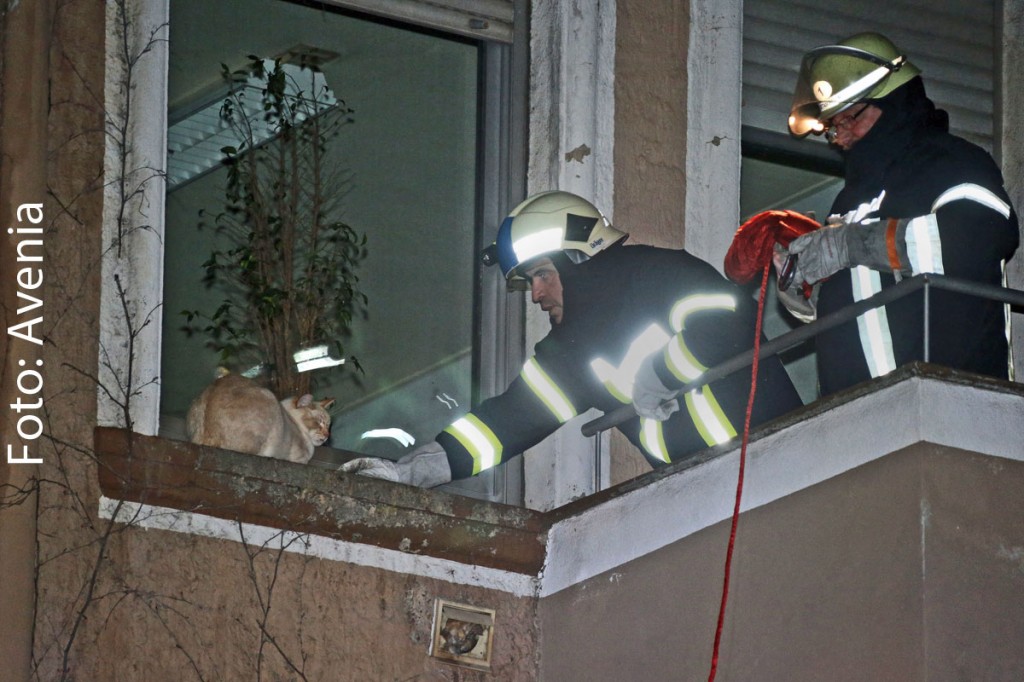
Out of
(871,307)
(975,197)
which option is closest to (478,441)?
(871,307)

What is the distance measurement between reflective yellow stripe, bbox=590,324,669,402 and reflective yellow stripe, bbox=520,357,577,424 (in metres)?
0.15

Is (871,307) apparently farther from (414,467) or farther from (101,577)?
(101,577)

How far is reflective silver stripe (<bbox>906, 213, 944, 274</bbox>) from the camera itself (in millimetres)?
5102

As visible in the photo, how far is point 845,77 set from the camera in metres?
5.69

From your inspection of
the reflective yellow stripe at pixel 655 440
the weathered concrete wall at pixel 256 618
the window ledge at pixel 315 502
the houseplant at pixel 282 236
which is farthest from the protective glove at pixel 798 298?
the houseplant at pixel 282 236

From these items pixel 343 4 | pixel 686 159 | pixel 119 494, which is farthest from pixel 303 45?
pixel 119 494

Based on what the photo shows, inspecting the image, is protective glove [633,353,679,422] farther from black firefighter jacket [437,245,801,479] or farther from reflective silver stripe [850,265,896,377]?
reflective silver stripe [850,265,896,377]

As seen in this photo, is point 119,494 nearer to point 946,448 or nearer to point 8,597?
point 8,597

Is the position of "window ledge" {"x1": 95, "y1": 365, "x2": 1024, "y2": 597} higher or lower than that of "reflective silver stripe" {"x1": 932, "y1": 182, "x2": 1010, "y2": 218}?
lower

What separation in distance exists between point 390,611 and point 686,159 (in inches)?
88.1

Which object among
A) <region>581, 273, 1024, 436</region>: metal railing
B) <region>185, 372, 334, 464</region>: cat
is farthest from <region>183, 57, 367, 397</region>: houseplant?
<region>581, 273, 1024, 436</region>: metal railing

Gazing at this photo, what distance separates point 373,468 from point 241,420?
0.51 meters

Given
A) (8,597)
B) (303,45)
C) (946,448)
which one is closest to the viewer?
(946,448)

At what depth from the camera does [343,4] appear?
6.62m
